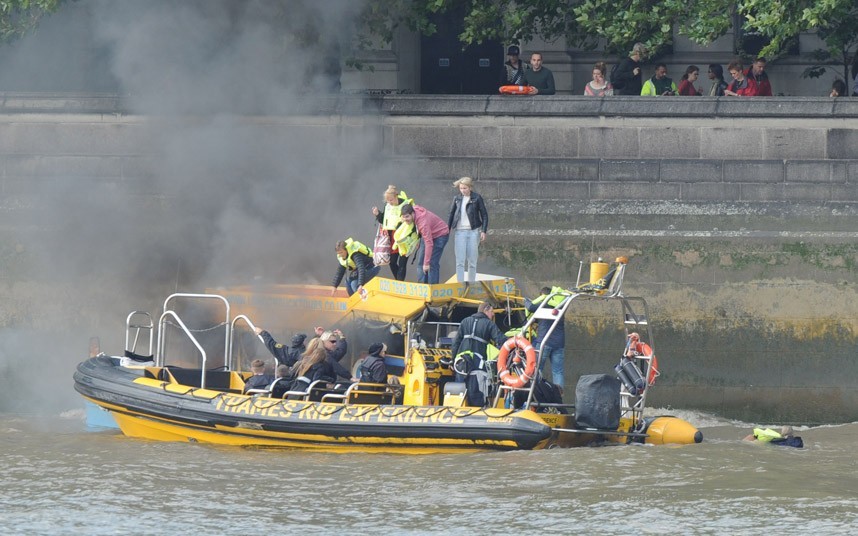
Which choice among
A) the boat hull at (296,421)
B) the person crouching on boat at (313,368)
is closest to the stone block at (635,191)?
the person crouching on boat at (313,368)

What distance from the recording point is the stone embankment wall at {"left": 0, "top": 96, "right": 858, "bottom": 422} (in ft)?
60.6

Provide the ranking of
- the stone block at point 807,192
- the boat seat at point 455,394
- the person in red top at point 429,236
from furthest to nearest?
1. the stone block at point 807,192
2. the person in red top at point 429,236
3. the boat seat at point 455,394

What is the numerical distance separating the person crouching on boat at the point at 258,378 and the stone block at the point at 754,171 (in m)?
6.50

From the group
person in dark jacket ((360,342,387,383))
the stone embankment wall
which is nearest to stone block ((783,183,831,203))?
the stone embankment wall

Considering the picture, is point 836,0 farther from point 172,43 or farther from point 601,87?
point 172,43

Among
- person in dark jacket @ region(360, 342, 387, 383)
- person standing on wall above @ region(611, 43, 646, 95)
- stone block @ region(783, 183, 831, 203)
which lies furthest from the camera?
person standing on wall above @ region(611, 43, 646, 95)

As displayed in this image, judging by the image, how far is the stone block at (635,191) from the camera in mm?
19141

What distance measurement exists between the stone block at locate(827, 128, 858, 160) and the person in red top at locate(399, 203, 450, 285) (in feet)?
16.4

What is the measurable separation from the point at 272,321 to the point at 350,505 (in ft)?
15.9

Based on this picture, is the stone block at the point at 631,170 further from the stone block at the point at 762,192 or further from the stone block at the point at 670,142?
the stone block at the point at 762,192

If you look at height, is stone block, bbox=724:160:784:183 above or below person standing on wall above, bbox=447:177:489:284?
above

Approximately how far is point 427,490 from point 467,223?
4689 millimetres

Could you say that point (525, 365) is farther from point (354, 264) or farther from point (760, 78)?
point (760, 78)

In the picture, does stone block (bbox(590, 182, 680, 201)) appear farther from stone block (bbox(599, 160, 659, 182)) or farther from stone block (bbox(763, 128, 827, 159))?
stone block (bbox(763, 128, 827, 159))
